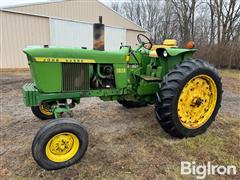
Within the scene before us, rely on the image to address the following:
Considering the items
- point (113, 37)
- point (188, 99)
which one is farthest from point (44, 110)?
point (113, 37)

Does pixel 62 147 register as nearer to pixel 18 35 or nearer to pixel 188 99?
pixel 188 99

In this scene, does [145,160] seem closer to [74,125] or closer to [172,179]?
[172,179]

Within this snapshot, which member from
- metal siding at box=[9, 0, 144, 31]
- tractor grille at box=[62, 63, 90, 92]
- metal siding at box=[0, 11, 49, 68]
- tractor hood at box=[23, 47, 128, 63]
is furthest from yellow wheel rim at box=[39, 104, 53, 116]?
metal siding at box=[9, 0, 144, 31]

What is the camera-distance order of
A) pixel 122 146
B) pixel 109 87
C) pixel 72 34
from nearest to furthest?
pixel 122 146
pixel 109 87
pixel 72 34

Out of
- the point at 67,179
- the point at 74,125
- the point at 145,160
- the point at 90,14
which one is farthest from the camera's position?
the point at 90,14

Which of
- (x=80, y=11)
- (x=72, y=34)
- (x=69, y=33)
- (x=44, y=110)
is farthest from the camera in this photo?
(x=80, y=11)

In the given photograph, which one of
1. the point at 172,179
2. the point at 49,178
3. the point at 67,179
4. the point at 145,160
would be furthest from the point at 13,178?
the point at 172,179

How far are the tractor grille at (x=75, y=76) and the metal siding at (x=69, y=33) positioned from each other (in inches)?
426

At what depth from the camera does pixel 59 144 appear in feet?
8.51

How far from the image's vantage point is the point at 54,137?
2535 mm

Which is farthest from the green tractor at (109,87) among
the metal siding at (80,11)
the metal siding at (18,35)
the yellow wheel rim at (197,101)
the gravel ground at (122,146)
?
the metal siding at (80,11)

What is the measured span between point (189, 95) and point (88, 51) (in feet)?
5.50

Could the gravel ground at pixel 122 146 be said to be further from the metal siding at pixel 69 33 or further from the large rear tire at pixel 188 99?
the metal siding at pixel 69 33

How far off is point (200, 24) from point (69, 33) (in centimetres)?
2046
